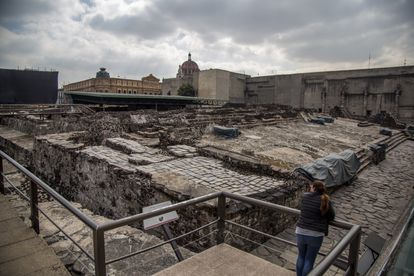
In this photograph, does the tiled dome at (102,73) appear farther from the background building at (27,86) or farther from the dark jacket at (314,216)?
the dark jacket at (314,216)

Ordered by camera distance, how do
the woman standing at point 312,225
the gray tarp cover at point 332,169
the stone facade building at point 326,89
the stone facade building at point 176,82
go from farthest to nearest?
1. the stone facade building at point 176,82
2. the stone facade building at point 326,89
3. the gray tarp cover at point 332,169
4. the woman standing at point 312,225

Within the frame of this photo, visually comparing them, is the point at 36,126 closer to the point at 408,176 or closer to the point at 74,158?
the point at 74,158

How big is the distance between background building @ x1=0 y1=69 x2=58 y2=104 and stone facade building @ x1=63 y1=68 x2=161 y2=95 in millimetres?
25288

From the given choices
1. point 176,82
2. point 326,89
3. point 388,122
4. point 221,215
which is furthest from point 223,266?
point 176,82

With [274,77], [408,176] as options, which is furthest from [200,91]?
[408,176]

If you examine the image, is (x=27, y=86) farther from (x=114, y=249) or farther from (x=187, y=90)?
(x=114, y=249)

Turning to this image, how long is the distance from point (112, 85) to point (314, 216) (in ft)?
189

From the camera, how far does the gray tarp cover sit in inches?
332

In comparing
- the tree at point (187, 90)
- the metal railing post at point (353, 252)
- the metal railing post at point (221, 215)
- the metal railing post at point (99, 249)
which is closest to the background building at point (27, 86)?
the tree at point (187, 90)

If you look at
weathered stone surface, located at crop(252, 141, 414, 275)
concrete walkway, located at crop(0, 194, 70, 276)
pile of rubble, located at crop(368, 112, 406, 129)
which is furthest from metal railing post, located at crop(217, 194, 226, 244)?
pile of rubble, located at crop(368, 112, 406, 129)

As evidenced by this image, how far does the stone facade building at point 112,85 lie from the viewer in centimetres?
5434

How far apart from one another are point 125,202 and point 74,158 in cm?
304

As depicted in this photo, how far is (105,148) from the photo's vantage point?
9016 millimetres

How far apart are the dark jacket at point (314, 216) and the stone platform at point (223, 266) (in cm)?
88
